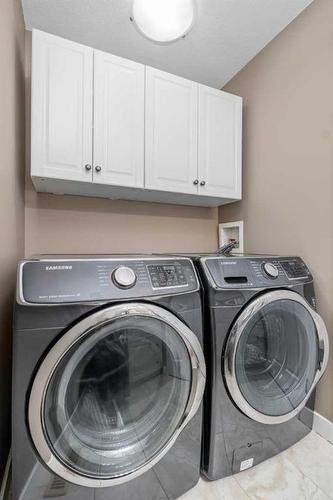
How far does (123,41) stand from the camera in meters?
1.75

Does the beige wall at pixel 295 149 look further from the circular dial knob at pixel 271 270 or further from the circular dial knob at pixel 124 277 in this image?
the circular dial knob at pixel 124 277

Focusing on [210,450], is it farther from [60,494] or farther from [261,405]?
[60,494]

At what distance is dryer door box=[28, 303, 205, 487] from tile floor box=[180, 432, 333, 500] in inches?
13.8

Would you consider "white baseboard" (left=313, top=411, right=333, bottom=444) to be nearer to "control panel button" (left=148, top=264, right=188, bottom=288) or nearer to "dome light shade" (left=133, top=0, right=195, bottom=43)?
"control panel button" (left=148, top=264, right=188, bottom=288)

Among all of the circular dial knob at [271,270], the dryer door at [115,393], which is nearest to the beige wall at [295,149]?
the circular dial knob at [271,270]

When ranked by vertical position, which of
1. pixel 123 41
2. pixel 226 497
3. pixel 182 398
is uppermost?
pixel 123 41

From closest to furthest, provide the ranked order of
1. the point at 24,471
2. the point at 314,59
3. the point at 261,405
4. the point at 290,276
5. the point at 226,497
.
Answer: the point at 24,471 → the point at 226,497 → the point at 261,405 → the point at 290,276 → the point at 314,59

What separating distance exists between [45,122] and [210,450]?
180cm

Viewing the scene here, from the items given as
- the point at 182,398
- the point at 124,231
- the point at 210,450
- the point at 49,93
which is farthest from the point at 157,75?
the point at 210,450

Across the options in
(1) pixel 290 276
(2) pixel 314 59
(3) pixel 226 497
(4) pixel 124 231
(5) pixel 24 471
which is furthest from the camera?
(4) pixel 124 231

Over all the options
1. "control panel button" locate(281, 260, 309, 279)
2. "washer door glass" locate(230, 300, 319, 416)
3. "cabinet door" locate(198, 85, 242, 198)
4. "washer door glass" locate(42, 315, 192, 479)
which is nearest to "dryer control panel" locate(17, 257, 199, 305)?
"washer door glass" locate(42, 315, 192, 479)

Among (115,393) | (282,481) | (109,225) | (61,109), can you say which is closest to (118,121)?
(61,109)

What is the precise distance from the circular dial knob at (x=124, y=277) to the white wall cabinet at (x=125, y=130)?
2.61ft

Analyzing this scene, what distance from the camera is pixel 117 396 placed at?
1.03m
